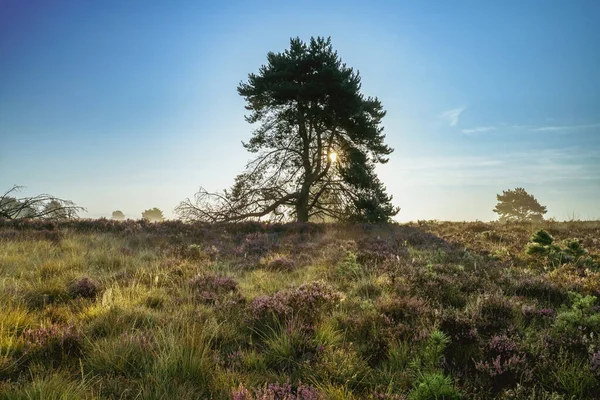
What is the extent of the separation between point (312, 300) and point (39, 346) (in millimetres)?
2846

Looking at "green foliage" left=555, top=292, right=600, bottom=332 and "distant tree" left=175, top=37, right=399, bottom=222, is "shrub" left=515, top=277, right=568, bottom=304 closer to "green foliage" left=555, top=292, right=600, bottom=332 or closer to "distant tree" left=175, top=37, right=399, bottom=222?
"green foliage" left=555, top=292, right=600, bottom=332

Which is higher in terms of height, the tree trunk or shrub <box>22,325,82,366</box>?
the tree trunk

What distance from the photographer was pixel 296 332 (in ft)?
11.5

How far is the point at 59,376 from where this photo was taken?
2.68 metres

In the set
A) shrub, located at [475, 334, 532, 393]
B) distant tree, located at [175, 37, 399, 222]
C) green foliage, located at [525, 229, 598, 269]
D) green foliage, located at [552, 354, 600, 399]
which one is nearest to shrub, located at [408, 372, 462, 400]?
shrub, located at [475, 334, 532, 393]

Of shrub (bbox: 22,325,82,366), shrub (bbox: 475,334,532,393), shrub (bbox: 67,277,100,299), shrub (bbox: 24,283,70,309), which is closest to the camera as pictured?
shrub (bbox: 475,334,532,393)

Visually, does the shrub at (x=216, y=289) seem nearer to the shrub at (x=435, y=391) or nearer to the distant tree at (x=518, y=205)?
the shrub at (x=435, y=391)

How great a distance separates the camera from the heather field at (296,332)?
107 inches

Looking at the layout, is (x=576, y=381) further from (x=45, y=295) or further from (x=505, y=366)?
(x=45, y=295)

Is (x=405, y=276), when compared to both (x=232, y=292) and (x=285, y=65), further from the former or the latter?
(x=285, y=65)

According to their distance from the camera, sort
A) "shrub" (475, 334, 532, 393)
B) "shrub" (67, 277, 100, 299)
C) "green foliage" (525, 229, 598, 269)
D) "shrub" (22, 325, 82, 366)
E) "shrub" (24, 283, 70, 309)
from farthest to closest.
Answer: "green foliage" (525, 229, 598, 269) → "shrub" (67, 277, 100, 299) → "shrub" (24, 283, 70, 309) → "shrub" (22, 325, 82, 366) → "shrub" (475, 334, 532, 393)

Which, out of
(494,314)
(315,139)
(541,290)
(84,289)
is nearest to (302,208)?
(315,139)

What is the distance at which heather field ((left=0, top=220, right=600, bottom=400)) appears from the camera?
8.88ft

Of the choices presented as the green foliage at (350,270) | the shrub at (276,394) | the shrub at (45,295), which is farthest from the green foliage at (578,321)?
the shrub at (45,295)
